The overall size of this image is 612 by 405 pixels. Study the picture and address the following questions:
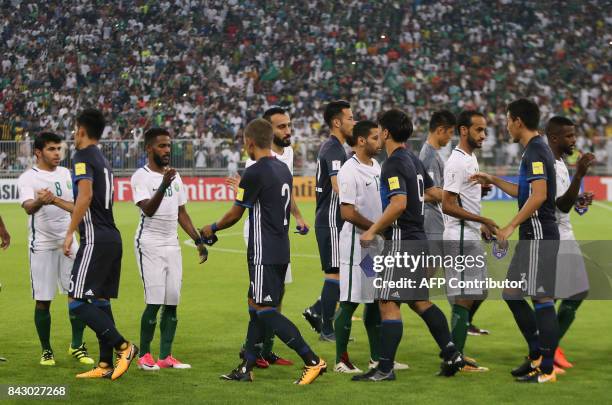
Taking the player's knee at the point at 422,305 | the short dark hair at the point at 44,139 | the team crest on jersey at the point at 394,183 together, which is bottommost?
the player's knee at the point at 422,305

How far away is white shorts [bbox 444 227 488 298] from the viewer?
8.72 m

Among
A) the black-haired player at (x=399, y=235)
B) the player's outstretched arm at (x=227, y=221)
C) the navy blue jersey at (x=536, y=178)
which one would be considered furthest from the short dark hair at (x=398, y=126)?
the player's outstretched arm at (x=227, y=221)

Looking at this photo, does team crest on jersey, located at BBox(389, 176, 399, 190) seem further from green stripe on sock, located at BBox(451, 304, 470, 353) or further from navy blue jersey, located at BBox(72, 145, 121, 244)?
navy blue jersey, located at BBox(72, 145, 121, 244)

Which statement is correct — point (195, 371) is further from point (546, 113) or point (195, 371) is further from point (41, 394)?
point (546, 113)

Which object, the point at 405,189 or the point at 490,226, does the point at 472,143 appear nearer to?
the point at 490,226

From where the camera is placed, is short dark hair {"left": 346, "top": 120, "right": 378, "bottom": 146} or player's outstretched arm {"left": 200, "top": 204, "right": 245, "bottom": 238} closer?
player's outstretched arm {"left": 200, "top": 204, "right": 245, "bottom": 238}

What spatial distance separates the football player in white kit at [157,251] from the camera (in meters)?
8.65

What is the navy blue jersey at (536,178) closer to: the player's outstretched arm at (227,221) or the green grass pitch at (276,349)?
the green grass pitch at (276,349)

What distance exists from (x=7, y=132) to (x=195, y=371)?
27.7 metres

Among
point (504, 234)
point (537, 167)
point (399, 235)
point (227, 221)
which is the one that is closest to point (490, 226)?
point (504, 234)

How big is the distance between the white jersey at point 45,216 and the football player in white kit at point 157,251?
1052 millimetres

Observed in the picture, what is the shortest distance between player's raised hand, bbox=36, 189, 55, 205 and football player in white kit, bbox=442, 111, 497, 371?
11.5 ft

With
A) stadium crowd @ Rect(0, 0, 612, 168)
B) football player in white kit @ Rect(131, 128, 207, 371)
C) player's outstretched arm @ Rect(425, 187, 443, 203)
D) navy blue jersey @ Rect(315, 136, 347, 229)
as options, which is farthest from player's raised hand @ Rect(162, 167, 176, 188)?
stadium crowd @ Rect(0, 0, 612, 168)

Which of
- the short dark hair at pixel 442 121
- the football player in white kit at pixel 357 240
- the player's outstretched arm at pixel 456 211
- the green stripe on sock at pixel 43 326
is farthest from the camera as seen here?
the short dark hair at pixel 442 121
